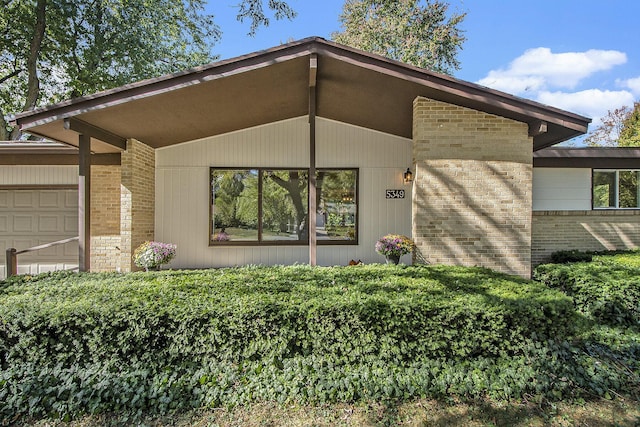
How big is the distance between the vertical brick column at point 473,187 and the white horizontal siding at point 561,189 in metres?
2.91

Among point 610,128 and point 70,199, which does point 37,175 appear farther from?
point 610,128

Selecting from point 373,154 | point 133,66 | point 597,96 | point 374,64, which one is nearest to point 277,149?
point 373,154

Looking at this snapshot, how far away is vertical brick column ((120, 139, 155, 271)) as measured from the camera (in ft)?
21.0

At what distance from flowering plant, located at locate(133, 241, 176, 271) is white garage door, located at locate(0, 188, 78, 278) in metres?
2.57

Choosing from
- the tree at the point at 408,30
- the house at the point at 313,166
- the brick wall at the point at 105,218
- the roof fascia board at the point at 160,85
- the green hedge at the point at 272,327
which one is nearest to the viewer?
the green hedge at the point at 272,327

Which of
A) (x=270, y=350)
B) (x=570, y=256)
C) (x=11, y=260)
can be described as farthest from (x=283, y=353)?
(x=570, y=256)

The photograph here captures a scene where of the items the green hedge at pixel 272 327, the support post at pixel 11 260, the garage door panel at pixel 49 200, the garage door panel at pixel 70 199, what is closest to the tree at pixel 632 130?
the green hedge at pixel 272 327

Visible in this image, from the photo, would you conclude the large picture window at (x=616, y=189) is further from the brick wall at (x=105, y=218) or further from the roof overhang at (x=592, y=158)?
the brick wall at (x=105, y=218)

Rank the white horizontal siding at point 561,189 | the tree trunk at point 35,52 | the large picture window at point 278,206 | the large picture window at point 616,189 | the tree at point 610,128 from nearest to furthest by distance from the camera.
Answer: the large picture window at point 278,206, the white horizontal siding at point 561,189, the large picture window at point 616,189, the tree trunk at point 35,52, the tree at point 610,128

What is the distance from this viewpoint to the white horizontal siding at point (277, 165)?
7340 mm

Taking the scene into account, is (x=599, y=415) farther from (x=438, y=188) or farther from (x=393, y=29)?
(x=393, y=29)

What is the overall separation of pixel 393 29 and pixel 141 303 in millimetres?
18345

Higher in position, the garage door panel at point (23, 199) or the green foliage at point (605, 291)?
the garage door panel at point (23, 199)

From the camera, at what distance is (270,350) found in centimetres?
287
